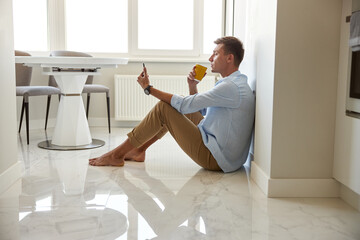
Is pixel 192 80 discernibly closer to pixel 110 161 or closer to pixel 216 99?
pixel 216 99

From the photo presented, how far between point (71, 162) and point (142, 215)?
119cm

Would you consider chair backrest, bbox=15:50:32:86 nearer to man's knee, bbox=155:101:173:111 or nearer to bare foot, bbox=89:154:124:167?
bare foot, bbox=89:154:124:167

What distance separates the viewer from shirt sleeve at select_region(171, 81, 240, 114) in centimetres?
230

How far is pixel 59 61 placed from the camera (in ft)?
9.52

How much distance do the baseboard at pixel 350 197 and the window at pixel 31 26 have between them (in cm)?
370

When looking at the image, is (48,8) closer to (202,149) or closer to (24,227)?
(202,149)

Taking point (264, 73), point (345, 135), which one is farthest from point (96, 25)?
point (345, 135)

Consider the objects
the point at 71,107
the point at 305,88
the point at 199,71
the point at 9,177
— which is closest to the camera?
the point at 305,88

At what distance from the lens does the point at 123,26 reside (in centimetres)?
474

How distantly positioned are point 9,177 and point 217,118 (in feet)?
3.96

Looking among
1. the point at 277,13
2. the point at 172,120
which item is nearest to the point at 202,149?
the point at 172,120

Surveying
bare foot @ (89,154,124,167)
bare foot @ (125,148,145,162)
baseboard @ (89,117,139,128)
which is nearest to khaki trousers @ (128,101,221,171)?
bare foot @ (89,154,124,167)

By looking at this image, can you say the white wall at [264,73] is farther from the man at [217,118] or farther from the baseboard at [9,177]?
the baseboard at [9,177]

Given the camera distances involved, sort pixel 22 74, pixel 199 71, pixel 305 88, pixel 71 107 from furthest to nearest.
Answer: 1. pixel 22 74
2. pixel 71 107
3. pixel 199 71
4. pixel 305 88
